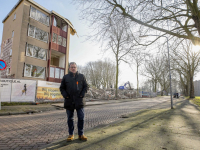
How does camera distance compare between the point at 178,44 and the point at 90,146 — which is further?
the point at 178,44

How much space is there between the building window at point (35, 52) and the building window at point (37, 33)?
1467 millimetres

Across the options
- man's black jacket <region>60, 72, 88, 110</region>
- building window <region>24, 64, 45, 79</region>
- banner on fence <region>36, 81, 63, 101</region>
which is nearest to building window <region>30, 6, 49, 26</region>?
building window <region>24, 64, 45, 79</region>

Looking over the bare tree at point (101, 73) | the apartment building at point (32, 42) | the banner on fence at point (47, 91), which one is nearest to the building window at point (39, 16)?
the apartment building at point (32, 42)

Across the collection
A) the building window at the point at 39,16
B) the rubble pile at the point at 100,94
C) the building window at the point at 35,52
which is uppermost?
the building window at the point at 39,16

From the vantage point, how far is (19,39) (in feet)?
53.2

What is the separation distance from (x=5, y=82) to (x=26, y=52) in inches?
259

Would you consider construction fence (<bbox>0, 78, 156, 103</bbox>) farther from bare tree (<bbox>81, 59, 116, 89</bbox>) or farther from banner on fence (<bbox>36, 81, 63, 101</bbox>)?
bare tree (<bbox>81, 59, 116, 89</bbox>)

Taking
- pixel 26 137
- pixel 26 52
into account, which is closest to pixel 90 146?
pixel 26 137

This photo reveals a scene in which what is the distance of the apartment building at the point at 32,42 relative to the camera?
53.9 ft

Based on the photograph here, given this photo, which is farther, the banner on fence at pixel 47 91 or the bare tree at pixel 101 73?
the bare tree at pixel 101 73

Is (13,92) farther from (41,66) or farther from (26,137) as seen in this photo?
(26,137)

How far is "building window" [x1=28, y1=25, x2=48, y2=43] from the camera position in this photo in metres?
17.5

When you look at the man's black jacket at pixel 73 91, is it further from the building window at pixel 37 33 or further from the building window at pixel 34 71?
the building window at pixel 37 33

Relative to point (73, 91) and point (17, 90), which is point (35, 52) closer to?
point (17, 90)
